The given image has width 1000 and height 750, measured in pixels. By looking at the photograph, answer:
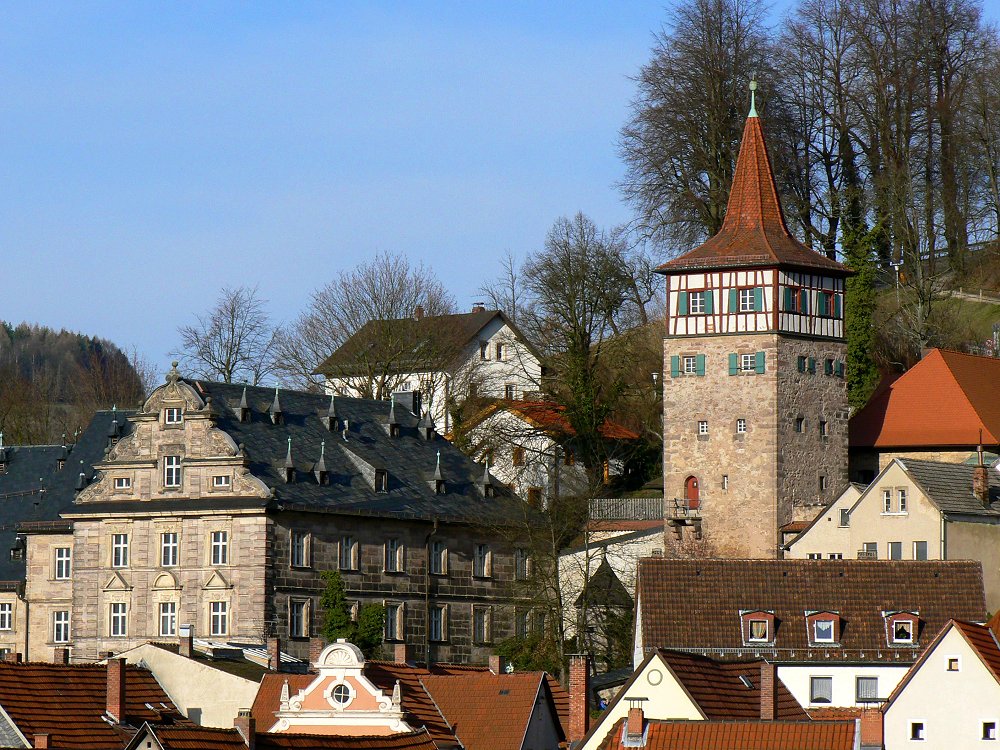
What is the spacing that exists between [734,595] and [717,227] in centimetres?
2597

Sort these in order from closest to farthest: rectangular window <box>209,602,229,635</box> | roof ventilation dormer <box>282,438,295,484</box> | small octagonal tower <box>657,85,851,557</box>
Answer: rectangular window <box>209,602,229,635</box>, roof ventilation dormer <box>282,438,295,484</box>, small octagonal tower <box>657,85,851,557</box>

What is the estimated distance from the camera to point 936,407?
3209 inches

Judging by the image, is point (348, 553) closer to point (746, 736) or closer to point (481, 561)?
point (481, 561)

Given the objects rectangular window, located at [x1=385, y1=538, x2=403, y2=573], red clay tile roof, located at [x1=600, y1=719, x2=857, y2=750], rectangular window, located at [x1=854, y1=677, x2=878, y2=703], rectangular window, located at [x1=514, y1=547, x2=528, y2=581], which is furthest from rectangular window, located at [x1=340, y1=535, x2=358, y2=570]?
red clay tile roof, located at [x1=600, y1=719, x2=857, y2=750]

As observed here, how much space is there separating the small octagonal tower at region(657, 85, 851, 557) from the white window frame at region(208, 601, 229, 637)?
13.7 meters

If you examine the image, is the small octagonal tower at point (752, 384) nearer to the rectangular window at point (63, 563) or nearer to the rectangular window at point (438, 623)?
the rectangular window at point (438, 623)

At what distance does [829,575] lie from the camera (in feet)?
220

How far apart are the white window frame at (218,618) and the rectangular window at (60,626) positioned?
7.01 metres

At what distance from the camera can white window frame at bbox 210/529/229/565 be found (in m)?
75.3

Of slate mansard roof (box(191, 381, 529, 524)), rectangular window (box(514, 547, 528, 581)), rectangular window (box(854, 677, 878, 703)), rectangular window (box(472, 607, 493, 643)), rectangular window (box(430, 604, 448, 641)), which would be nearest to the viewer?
rectangular window (box(854, 677, 878, 703))

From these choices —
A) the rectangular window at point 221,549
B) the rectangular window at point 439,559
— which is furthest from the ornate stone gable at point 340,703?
the rectangular window at point 439,559

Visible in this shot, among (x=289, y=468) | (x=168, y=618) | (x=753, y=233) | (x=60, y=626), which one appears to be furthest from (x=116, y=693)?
(x=753, y=233)

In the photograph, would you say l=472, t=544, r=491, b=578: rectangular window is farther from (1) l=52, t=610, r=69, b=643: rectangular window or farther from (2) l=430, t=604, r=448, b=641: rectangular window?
(1) l=52, t=610, r=69, b=643: rectangular window

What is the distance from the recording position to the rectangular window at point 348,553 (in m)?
76.9
